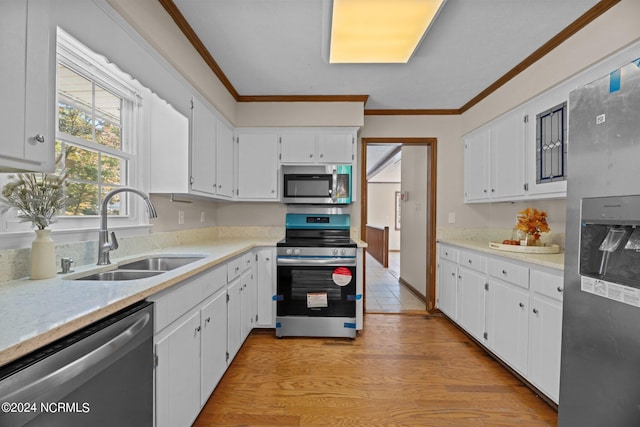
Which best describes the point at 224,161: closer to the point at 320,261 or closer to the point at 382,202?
the point at 320,261

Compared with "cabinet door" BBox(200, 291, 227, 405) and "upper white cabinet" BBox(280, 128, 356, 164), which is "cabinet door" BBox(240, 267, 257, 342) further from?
"upper white cabinet" BBox(280, 128, 356, 164)

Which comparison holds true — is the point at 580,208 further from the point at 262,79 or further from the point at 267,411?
the point at 262,79

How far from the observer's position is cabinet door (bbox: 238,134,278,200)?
3.28 m

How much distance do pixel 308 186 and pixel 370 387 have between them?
6.57ft

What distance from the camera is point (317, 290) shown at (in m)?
2.82

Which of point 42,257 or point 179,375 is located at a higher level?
point 42,257

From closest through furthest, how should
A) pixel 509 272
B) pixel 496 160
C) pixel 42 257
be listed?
1. pixel 42 257
2. pixel 509 272
3. pixel 496 160

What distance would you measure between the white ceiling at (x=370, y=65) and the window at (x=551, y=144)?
552mm

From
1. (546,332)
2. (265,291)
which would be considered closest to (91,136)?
(265,291)

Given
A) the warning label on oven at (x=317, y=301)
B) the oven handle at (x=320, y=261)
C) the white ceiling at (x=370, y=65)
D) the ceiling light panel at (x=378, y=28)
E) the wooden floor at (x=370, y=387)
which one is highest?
the white ceiling at (x=370, y=65)

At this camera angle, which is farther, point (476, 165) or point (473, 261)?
point (476, 165)

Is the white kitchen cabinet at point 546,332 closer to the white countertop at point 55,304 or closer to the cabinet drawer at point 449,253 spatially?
the cabinet drawer at point 449,253

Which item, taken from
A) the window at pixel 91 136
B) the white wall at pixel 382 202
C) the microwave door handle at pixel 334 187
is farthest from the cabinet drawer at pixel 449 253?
the white wall at pixel 382 202

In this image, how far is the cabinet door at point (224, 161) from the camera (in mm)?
2828
